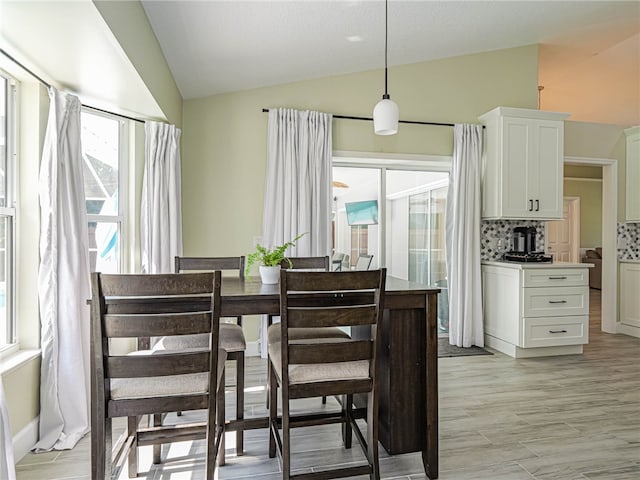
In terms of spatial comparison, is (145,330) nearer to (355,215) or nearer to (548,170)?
(355,215)

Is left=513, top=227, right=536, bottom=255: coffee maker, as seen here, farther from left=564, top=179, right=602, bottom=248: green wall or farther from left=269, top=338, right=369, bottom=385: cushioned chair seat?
left=564, top=179, right=602, bottom=248: green wall

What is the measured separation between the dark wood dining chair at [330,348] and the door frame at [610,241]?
4560mm

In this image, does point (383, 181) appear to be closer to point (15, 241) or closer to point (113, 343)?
point (113, 343)

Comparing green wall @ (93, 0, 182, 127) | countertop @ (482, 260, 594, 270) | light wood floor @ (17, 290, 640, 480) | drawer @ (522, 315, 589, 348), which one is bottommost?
light wood floor @ (17, 290, 640, 480)

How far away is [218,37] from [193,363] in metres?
2.36

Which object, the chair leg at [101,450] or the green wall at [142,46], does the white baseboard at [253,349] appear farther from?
the chair leg at [101,450]

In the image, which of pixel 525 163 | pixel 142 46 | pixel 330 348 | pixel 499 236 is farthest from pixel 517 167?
pixel 142 46

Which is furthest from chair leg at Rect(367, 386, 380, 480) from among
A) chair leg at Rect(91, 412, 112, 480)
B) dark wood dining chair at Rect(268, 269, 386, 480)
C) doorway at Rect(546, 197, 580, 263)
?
doorway at Rect(546, 197, 580, 263)

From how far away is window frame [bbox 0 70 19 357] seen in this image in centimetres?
227

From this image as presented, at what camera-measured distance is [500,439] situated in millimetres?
2400

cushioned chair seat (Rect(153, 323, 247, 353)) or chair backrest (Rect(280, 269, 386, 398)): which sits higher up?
chair backrest (Rect(280, 269, 386, 398))

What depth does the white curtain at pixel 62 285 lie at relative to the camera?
229 cm

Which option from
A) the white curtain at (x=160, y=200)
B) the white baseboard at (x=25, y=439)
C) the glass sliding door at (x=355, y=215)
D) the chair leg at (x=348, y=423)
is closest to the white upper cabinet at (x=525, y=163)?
the glass sliding door at (x=355, y=215)

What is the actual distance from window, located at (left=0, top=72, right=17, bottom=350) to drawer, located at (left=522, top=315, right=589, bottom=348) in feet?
13.4
